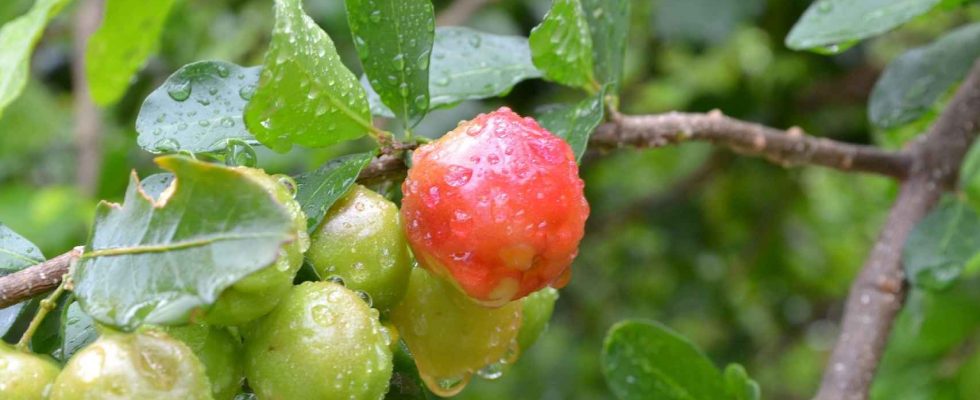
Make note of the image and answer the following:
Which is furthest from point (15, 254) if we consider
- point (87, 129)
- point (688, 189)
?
point (688, 189)

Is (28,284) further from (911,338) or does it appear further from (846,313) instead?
(911,338)

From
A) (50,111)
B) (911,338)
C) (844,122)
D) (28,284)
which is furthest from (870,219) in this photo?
(28,284)

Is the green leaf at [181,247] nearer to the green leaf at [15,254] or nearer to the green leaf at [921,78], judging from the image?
the green leaf at [15,254]

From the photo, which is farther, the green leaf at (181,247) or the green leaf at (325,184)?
the green leaf at (325,184)

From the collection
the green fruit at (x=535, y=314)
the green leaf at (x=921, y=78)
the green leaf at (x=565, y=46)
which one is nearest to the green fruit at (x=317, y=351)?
the green fruit at (x=535, y=314)

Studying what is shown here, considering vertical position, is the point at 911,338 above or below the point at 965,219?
below

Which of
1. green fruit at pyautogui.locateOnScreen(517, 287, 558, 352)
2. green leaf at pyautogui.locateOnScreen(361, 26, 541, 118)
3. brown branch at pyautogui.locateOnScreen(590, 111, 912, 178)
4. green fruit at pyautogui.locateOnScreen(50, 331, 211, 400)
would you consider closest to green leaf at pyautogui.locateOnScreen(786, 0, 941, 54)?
brown branch at pyautogui.locateOnScreen(590, 111, 912, 178)
